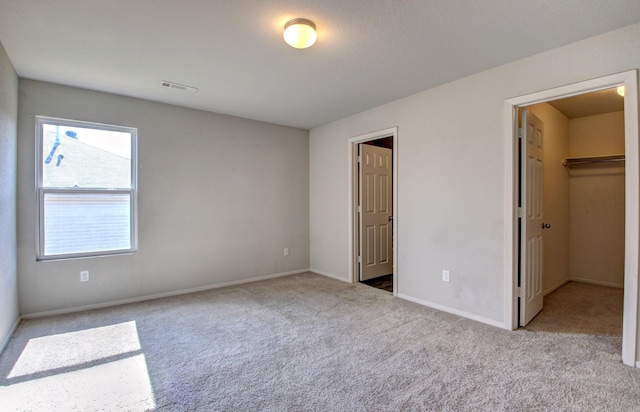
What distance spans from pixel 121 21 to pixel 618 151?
20.0ft

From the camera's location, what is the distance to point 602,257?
448cm

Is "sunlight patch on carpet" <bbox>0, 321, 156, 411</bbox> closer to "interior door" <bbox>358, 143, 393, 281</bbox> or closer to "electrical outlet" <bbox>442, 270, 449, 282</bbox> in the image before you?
"electrical outlet" <bbox>442, 270, 449, 282</bbox>

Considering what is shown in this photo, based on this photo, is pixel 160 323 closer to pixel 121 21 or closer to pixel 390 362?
pixel 390 362

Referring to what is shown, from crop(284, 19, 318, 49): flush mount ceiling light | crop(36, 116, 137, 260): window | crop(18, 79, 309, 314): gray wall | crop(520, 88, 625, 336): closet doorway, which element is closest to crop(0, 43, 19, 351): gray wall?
crop(18, 79, 309, 314): gray wall

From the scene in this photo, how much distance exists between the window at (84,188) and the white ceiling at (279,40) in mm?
548

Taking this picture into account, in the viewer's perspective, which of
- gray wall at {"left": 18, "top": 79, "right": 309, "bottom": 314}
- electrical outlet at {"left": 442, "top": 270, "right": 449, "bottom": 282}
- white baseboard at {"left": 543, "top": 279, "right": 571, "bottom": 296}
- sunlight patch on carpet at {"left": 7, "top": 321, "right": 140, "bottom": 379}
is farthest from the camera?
white baseboard at {"left": 543, "top": 279, "right": 571, "bottom": 296}

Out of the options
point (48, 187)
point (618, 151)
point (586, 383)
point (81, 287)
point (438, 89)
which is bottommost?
point (586, 383)

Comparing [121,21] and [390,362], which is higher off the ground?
[121,21]

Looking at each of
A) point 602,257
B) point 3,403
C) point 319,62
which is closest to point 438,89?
point 319,62

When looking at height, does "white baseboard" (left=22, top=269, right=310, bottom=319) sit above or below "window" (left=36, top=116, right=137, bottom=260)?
below

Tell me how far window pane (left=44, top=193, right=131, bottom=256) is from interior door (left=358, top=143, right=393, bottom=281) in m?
3.15

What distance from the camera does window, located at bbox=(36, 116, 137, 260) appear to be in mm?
3271

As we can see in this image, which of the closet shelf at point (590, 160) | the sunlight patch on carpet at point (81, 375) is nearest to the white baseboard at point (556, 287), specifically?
the closet shelf at point (590, 160)

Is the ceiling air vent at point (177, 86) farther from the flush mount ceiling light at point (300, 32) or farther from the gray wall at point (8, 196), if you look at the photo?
the flush mount ceiling light at point (300, 32)
